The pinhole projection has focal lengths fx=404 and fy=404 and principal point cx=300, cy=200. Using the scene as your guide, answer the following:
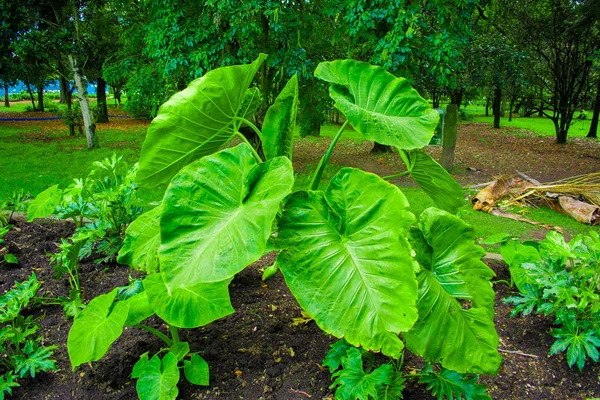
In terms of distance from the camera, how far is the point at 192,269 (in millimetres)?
1174

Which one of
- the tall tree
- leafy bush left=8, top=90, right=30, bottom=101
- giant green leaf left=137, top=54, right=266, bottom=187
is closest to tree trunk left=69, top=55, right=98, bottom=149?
giant green leaf left=137, top=54, right=266, bottom=187

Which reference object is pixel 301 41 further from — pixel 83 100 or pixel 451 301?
pixel 451 301

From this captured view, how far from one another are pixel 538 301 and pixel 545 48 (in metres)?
10.3

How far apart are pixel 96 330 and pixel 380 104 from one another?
1532 millimetres

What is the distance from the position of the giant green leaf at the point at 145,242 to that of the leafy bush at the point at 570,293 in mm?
1679

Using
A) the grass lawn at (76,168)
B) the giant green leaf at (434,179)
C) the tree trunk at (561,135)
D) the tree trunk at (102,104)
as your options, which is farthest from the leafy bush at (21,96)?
the giant green leaf at (434,179)

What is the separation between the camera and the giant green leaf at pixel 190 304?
60.7 inches

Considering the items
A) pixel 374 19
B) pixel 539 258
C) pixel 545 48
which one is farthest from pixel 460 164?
pixel 539 258

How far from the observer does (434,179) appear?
197 centimetres

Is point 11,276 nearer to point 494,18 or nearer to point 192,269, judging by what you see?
point 192,269

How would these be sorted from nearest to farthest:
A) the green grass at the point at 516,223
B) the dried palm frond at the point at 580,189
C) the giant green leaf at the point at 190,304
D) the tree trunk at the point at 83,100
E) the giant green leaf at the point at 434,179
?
the giant green leaf at the point at 190,304
the giant green leaf at the point at 434,179
the green grass at the point at 516,223
the dried palm frond at the point at 580,189
the tree trunk at the point at 83,100

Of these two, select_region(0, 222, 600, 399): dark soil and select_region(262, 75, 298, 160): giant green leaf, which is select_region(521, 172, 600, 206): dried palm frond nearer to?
select_region(0, 222, 600, 399): dark soil

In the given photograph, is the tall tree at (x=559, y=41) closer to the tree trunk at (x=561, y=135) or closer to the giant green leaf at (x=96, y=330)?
the tree trunk at (x=561, y=135)

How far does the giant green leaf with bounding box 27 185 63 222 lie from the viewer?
264cm
